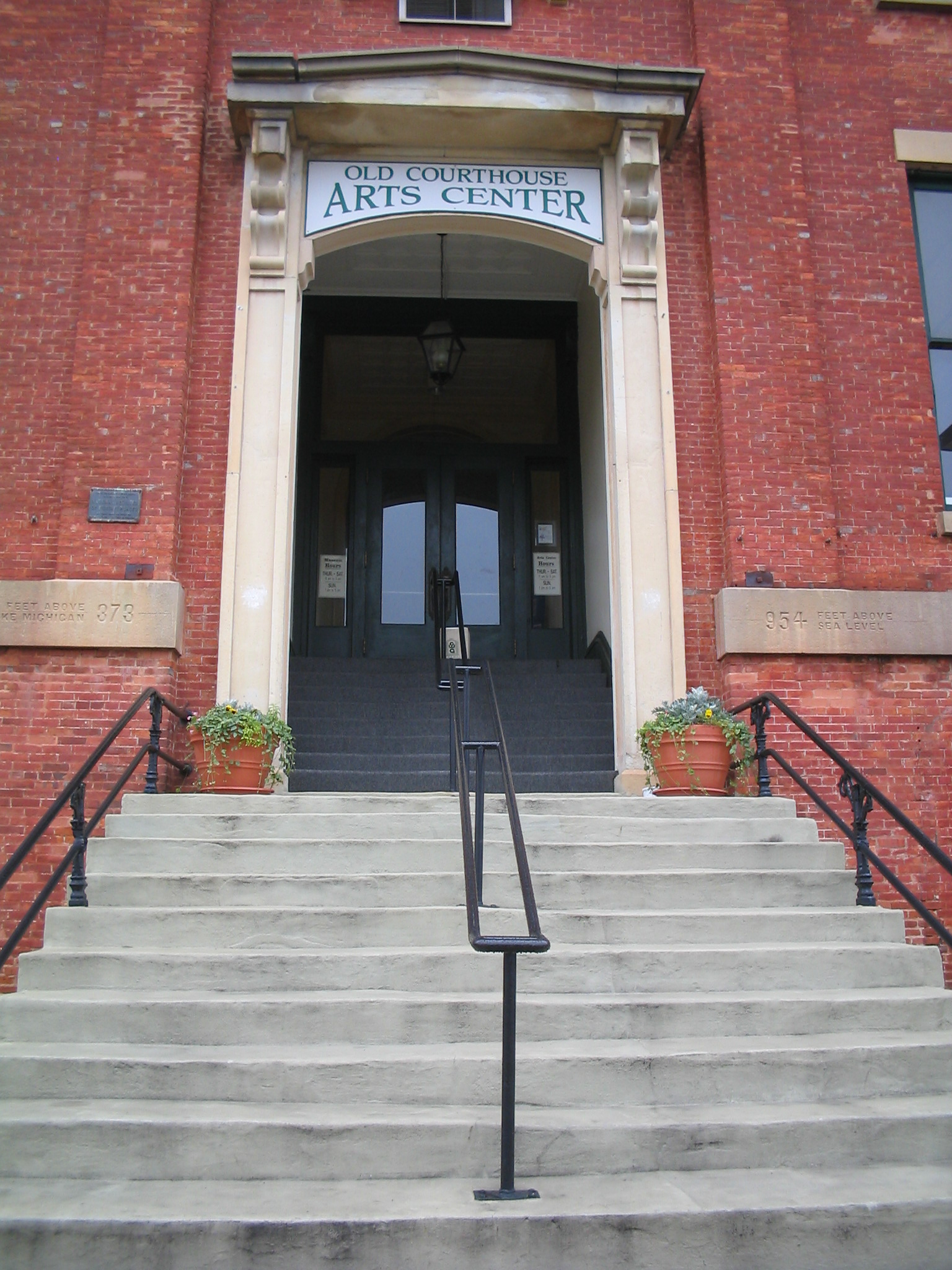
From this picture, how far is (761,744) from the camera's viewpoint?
24.1 ft

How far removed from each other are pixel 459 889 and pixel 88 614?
12.4 ft

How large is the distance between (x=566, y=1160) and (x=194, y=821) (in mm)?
3225

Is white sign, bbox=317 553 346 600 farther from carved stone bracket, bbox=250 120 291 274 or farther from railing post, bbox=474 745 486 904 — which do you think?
railing post, bbox=474 745 486 904

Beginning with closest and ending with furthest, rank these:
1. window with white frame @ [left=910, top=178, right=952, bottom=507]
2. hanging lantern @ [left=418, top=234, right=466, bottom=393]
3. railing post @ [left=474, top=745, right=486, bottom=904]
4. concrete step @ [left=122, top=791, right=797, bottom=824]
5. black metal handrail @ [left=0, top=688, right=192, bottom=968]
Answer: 1. black metal handrail @ [left=0, top=688, right=192, bottom=968]
2. railing post @ [left=474, top=745, right=486, bottom=904]
3. concrete step @ [left=122, top=791, right=797, bottom=824]
4. window with white frame @ [left=910, top=178, right=952, bottom=507]
5. hanging lantern @ [left=418, top=234, right=466, bottom=393]

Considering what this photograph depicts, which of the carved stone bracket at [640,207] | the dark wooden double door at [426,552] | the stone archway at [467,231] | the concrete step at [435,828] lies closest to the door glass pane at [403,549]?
the dark wooden double door at [426,552]

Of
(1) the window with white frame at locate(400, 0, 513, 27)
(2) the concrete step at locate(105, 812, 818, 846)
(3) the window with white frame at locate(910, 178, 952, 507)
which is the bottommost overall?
(2) the concrete step at locate(105, 812, 818, 846)

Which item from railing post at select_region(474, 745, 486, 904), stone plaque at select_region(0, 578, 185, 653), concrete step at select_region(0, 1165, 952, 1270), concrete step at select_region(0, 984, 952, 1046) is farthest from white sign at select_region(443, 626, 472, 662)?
concrete step at select_region(0, 1165, 952, 1270)

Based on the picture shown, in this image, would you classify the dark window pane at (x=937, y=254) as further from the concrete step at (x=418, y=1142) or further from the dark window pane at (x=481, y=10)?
the concrete step at (x=418, y=1142)

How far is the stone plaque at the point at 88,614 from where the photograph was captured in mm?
7902

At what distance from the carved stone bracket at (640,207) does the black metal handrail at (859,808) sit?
12.1ft

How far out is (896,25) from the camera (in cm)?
988

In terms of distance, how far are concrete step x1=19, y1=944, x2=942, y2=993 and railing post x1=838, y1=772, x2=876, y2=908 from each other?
0.61m

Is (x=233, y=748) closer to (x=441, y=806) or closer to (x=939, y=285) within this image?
(x=441, y=806)

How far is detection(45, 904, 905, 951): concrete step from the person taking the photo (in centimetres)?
534
